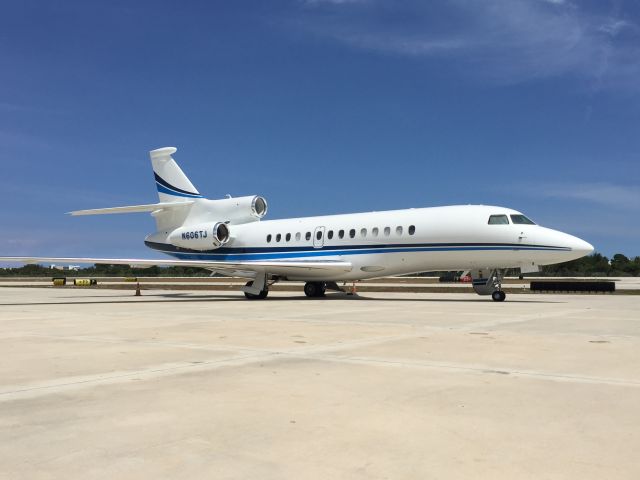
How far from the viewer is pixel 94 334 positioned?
11.2 m

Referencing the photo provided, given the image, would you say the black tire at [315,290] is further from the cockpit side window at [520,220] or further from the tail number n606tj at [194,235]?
the cockpit side window at [520,220]

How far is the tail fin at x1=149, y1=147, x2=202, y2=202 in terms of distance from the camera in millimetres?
31047

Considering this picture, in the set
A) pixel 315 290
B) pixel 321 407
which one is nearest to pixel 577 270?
pixel 315 290

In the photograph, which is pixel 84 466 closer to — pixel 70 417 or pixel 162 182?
pixel 70 417

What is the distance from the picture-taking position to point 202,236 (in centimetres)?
2878

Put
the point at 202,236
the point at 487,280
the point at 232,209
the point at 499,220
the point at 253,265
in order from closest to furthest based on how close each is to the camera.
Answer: the point at 499,220 → the point at 487,280 → the point at 253,265 → the point at 202,236 → the point at 232,209

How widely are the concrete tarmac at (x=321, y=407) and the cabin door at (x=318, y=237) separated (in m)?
15.5

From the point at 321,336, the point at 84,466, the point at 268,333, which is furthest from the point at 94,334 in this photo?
the point at 84,466

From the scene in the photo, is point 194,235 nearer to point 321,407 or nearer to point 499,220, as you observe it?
point 499,220

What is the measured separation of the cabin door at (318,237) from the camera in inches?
1024

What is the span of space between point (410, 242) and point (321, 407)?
18080mm

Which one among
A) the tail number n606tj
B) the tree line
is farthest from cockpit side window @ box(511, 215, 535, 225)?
the tree line

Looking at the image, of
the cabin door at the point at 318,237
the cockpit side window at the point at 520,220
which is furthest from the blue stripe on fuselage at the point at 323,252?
the cockpit side window at the point at 520,220

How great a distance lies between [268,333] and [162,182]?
22.1 metres
